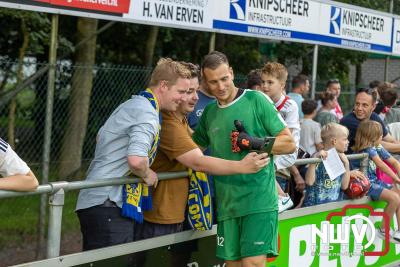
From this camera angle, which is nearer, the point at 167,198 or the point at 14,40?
the point at 167,198

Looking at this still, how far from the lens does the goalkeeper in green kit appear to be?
15.2ft

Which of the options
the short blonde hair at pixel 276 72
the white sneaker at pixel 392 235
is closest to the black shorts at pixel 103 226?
the short blonde hair at pixel 276 72

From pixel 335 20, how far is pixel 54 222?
8285mm

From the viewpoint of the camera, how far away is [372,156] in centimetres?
719

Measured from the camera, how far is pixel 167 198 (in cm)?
469

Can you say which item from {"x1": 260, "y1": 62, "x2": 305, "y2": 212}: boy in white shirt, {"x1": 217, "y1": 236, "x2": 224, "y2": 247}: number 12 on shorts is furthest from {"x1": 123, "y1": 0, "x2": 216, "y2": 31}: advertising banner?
{"x1": 217, "y1": 236, "x2": 224, "y2": 247}: number 12 on shorts

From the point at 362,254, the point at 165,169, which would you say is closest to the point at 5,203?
the point at 362,254

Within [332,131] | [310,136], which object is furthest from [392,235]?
[332,131]

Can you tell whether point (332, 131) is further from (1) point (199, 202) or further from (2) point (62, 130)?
(2) point (62, 130)

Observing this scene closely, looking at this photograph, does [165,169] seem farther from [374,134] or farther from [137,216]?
[374,134]

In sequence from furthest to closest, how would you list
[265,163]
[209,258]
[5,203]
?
[5,203], [209,258], [265,163]

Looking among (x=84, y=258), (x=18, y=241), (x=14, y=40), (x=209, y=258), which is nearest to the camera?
(x=84, y=258)

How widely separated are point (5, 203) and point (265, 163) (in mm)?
6602

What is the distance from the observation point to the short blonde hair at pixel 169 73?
439 cm
